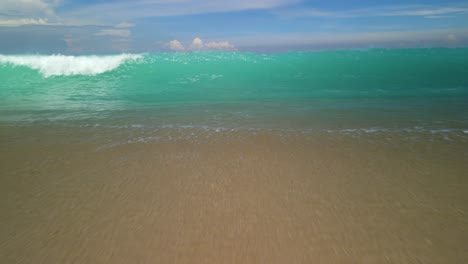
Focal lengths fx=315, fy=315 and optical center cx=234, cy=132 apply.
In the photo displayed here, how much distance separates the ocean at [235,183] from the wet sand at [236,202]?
0.02m

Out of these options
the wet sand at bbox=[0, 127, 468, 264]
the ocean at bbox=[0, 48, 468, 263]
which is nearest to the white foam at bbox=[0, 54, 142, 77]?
the ocean at bbox=[0, 48, 468, 263]

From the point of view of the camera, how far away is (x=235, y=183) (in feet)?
14.2

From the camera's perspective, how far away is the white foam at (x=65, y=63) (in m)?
22.5

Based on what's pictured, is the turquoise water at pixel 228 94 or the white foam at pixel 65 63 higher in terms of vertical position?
the white foam at pixel 65 63

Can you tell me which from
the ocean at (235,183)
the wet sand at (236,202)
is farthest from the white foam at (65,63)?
the wet sand at (236,202)

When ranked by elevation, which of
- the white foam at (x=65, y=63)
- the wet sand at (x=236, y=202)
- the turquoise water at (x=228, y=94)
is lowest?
the wet sand at (x=236, y=202)

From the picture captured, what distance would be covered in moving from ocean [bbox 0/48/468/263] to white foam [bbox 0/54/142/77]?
1323 centimetres

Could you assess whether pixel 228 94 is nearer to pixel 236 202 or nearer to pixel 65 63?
pixel 236 202

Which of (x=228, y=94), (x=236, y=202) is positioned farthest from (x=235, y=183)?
(x=228, y=94)

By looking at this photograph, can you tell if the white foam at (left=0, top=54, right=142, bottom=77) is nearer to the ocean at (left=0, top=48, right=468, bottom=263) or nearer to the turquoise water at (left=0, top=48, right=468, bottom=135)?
the turquoise water at (left=0, top=48, right=468, bottom=135)

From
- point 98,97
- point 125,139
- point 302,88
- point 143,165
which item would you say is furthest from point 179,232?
point 302,88

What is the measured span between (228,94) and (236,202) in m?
10.5

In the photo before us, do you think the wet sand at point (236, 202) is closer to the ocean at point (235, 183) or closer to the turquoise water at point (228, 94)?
the ocean at point (235, 183)

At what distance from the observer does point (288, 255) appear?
2777 millimetres
